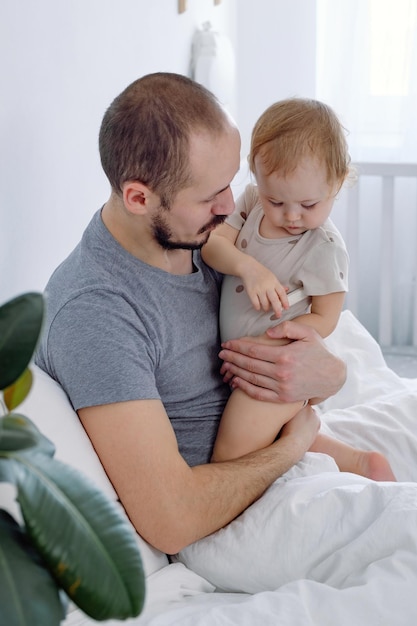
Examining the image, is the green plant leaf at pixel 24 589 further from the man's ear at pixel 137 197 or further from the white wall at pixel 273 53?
the white wall at pixel 273 53

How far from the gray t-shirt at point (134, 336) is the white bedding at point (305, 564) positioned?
22cm

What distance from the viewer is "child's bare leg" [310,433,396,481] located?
5.55 ft

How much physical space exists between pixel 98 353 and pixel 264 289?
1.17ft

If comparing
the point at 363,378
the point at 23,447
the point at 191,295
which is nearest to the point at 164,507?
the point at 191,295

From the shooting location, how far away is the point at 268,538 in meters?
1.34

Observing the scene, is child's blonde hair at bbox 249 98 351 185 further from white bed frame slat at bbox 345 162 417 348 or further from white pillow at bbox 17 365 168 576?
white bed frame slat at bbox 345 162 417 348

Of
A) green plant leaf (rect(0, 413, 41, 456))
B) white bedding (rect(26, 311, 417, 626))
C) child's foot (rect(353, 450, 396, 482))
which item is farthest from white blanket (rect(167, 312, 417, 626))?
green plant leaf (rect(0, 413, 41, 456))

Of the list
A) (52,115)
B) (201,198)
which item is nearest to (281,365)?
(201,198)

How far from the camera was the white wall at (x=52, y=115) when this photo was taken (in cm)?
143

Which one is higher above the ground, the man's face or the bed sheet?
the man's face

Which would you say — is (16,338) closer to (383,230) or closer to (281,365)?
(281,365)

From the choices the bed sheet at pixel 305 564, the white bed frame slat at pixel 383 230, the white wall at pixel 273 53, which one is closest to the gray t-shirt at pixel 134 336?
the bed sheet at pixel 305 564

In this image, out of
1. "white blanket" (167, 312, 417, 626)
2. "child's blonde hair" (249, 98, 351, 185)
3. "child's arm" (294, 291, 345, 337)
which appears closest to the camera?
"white blanket" (167, 312, 417, 626)

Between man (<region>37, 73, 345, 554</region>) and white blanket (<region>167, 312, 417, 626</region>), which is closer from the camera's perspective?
white blanket (<region>167, 312, 417, 626</region>)
